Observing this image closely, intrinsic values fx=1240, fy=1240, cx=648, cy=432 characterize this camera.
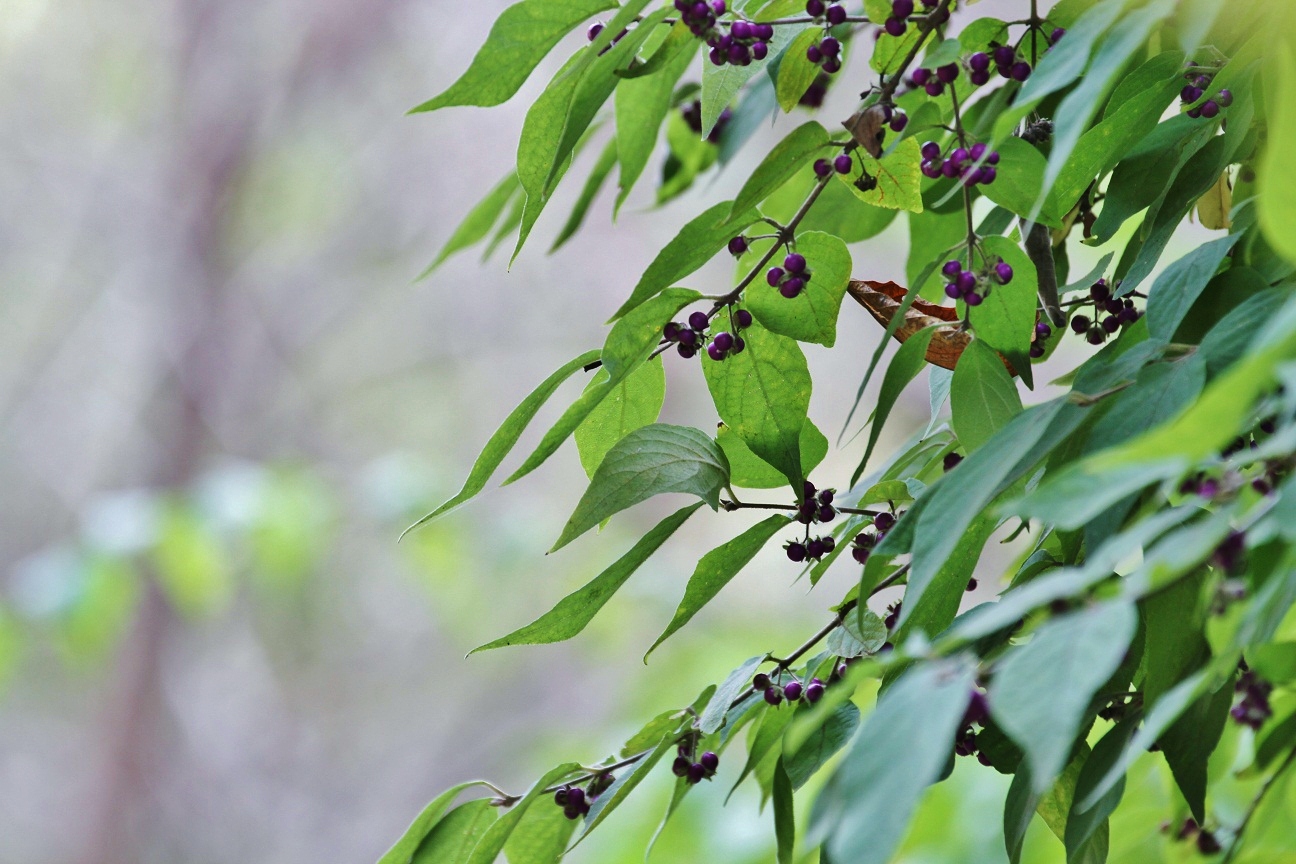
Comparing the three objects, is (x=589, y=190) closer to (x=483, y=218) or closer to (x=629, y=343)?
(x=483, y=218)

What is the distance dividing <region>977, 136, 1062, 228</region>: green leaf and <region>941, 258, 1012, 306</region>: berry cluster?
0.02 metres

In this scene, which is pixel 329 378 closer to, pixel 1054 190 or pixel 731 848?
pixel 731 848

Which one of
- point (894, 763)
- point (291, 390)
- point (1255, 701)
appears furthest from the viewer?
point (291, 390)

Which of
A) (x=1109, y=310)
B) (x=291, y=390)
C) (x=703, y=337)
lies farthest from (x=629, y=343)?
(x=291, y=390)

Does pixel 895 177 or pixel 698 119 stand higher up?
pixel 698 119

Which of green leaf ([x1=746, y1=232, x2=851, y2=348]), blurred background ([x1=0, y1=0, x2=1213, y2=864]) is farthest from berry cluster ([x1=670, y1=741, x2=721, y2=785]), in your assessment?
blurred background ([x1=0, y1=0, x2=1213, y2=864])

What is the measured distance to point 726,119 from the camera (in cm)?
43

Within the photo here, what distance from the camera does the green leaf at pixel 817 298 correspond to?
0.30m

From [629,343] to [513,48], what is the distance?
2.9 inches

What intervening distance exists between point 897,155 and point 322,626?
2.76m

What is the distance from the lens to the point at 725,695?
0.31 m

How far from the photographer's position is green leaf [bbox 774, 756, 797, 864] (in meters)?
0.29

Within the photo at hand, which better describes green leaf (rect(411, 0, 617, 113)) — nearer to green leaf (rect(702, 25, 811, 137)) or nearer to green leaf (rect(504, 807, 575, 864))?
green leaf (rect(702, 25, 811, 137))

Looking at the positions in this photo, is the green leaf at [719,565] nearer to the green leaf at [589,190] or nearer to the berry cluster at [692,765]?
the berry cluster at [692,765]
